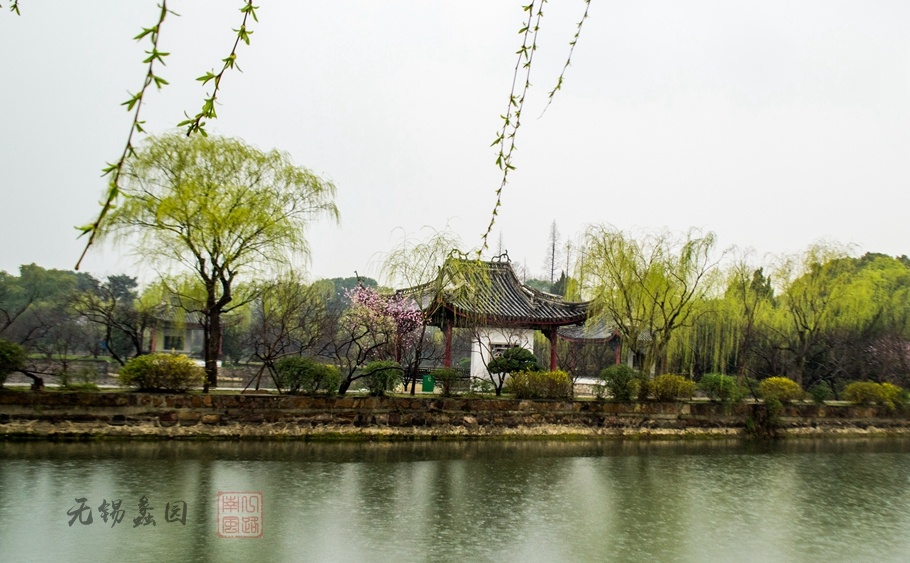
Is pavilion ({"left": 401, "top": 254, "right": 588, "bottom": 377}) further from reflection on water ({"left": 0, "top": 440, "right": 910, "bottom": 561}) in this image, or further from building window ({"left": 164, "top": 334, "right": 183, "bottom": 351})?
building window ({"left": 164, "top": 334, "right": 183, "bottom": 351})

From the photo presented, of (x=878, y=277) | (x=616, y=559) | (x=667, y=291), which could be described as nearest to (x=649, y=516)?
(x=616, y=559)

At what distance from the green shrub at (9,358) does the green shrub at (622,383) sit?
10.2 m

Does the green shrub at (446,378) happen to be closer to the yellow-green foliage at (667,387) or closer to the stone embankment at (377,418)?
the stone embankment at (377,418)

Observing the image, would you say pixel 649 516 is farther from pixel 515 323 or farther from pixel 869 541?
pixel 515 323

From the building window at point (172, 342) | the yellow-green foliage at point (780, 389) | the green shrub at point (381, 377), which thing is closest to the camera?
the green shrub at point (381, 377)

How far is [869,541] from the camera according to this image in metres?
7.78

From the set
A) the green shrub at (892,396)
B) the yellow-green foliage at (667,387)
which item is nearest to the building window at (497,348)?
the yellow-green foliage at (667,387)

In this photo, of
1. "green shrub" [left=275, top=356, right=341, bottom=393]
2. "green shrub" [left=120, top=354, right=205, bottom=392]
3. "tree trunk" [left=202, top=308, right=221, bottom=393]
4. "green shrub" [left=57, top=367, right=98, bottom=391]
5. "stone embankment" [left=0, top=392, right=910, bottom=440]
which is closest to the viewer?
"stone embankment" [left=0, top=392, right=910, bottom=440]

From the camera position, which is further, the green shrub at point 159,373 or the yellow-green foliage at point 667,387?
the yellow-green foliage at point 667,387

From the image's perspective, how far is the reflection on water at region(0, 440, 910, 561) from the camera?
668 cm

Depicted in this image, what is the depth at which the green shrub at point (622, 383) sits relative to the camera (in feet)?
49.9

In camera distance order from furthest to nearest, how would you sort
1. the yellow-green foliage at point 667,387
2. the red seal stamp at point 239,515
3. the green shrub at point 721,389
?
the green shrub at point 721,389 → the yellow-green foliage at point 667,387 → the red seal stamp at point 239,515

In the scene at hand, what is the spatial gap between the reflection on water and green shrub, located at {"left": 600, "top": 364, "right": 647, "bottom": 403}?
94.9 inches

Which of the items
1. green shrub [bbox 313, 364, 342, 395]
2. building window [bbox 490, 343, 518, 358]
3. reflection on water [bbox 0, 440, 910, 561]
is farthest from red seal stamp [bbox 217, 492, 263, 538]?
building window [bbox 490, 343, 518, 358]
